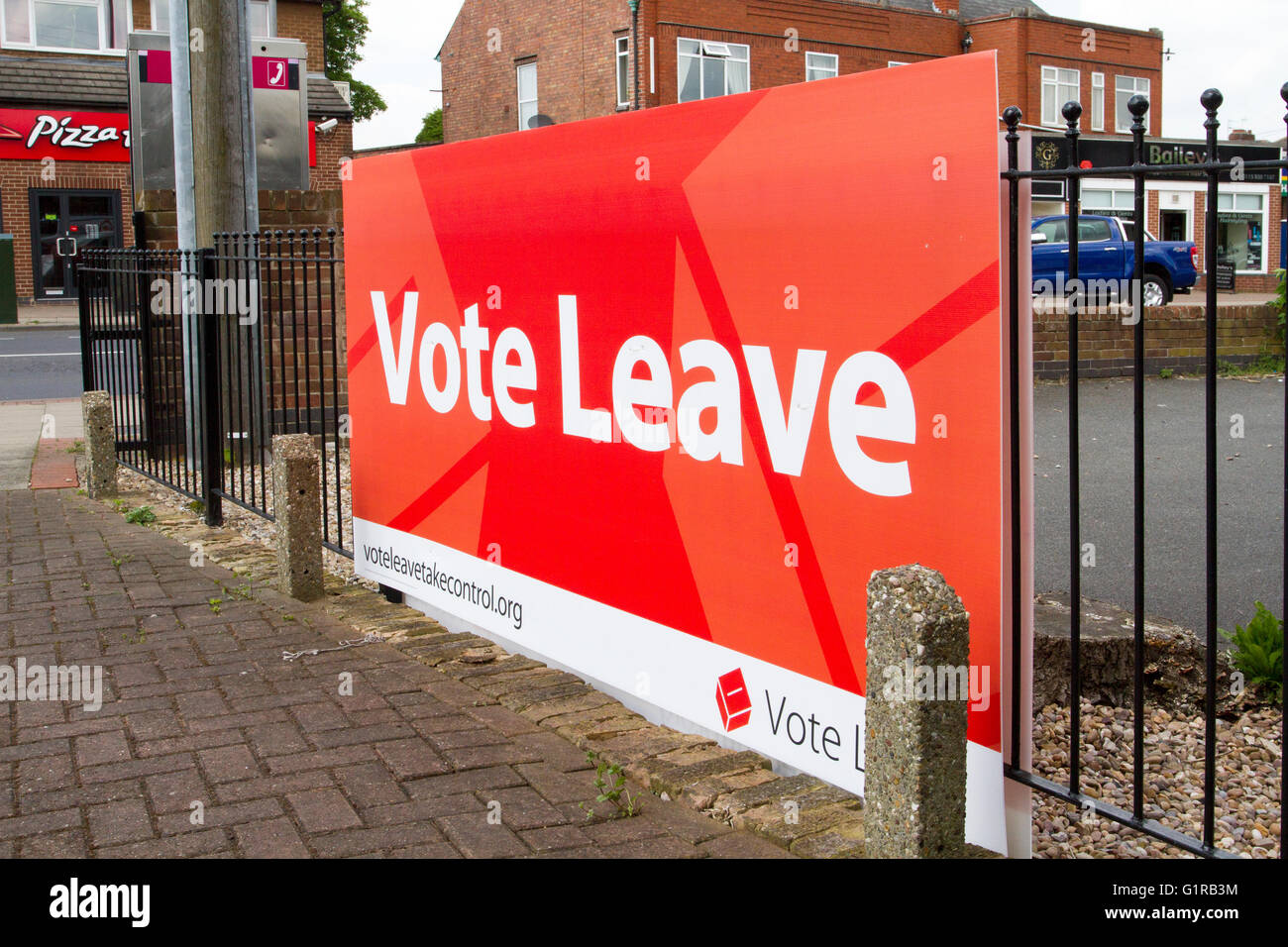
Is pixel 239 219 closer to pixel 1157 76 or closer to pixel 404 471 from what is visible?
pixel 404 471

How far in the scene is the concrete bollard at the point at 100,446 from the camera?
363 inches

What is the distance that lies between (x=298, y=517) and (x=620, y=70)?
31.6 m

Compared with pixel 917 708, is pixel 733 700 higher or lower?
lower

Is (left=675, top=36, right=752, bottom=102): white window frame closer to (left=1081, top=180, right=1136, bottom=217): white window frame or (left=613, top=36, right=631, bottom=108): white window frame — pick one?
(left=613, top=36, right=631, bottom=108): white window frame

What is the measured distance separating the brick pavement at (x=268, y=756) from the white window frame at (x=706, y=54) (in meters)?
31.0

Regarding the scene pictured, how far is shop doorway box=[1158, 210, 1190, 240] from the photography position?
44.7 metres

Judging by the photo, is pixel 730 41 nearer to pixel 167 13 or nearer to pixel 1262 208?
pixel 167 13

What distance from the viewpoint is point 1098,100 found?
4534 cm

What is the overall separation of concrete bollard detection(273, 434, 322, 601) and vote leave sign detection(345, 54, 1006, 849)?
723 mm

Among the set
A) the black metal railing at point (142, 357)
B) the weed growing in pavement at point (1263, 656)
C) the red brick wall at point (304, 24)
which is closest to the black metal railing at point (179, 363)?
the black metal railing at point (142, 357)

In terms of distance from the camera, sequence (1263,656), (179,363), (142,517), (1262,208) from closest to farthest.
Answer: (1263,656) < (142,517) < (179,363) < (1262,208)

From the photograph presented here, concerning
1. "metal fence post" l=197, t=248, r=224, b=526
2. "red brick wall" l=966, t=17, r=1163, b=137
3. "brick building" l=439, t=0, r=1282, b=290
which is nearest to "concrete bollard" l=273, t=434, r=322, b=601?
"metal fence post" l=197, t=248, r=224, b=526

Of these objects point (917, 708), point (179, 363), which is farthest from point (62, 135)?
point (917, 708)
